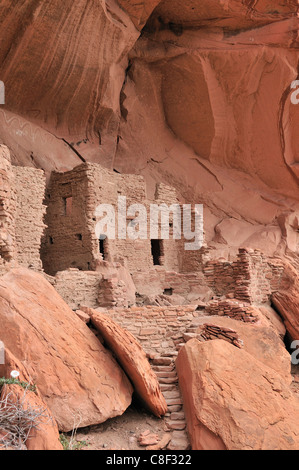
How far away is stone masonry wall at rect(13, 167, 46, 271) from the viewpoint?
400 inches

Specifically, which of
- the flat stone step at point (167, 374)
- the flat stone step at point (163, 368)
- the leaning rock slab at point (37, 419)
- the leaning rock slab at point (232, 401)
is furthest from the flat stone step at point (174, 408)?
the leaning rock slab at point (37, 419)

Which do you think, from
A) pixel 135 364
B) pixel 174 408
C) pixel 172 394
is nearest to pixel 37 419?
pixel 135 364

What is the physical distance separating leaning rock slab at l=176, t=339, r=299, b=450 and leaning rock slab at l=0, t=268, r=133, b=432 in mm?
Result: 957

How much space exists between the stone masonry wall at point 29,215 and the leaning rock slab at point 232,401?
17.6 feet

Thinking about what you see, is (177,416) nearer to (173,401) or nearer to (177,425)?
(177,425)

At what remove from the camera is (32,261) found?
1019cm

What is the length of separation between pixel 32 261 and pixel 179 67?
33.0 feet

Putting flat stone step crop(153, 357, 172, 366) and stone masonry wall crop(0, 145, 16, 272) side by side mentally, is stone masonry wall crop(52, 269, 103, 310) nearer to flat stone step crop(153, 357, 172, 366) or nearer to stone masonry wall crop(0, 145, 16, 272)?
stone masonry wall crop(0, 145, 16, 272)

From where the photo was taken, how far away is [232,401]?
5.05 metres

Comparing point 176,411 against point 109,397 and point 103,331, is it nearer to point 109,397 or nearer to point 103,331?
point 109,397

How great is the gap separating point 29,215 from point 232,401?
23.8 feet

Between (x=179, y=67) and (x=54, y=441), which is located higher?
(x=179, y=67)

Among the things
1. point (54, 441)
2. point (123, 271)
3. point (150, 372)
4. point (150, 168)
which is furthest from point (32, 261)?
point (150, 168)
